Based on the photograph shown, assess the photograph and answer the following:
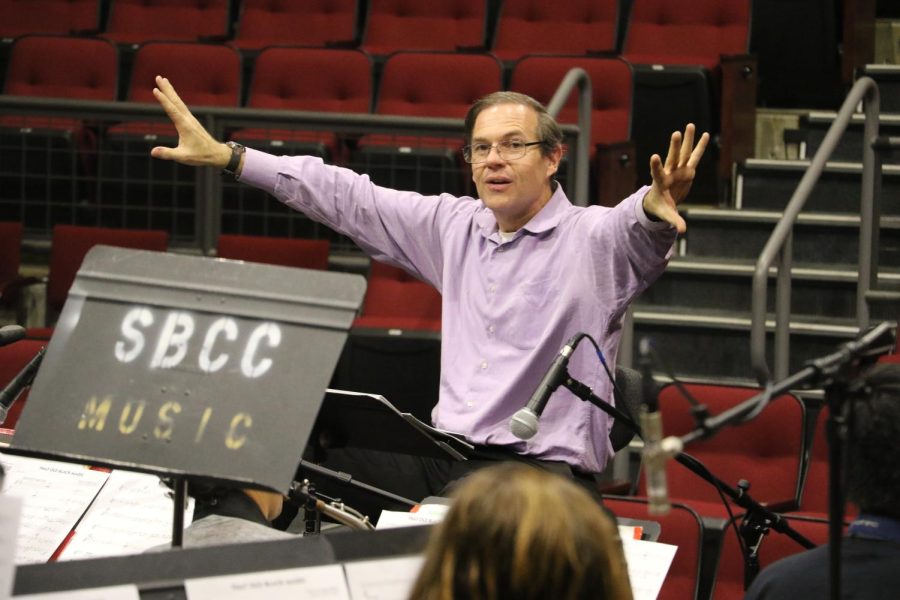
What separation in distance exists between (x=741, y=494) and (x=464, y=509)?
1393 mm

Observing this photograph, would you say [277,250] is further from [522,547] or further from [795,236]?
[522,547]

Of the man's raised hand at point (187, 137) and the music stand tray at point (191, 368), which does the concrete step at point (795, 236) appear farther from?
the music stand tray at point (191, 368)

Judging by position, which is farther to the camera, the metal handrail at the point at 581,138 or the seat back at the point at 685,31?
the seat back at the point at 685,31

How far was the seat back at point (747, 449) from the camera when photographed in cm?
423

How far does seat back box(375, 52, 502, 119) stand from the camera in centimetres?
632

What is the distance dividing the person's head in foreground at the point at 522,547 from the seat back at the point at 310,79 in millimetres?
5145

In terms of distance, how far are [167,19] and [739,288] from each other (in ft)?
12.3

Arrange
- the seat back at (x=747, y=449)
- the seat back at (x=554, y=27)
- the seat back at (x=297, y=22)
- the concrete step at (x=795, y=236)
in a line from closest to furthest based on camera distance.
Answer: the seat back at (x=747, y=449)
the concrete step at (x=795, y=236)
the seat back at (x=554, y=27)
the seat back at (x=297, y=22)

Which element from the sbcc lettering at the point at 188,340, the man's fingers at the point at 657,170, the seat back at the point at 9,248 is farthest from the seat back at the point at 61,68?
the sbcc lettering at the point at 188,340

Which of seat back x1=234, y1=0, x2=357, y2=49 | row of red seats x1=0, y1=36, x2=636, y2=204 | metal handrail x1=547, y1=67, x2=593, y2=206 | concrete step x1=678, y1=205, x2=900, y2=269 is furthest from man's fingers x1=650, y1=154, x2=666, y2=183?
seat back x1=234, y1=0, x2=357, y2=49

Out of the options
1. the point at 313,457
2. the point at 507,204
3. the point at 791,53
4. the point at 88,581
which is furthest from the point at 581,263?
the point at 791,53

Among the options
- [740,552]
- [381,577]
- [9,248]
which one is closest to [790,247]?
[740,552]

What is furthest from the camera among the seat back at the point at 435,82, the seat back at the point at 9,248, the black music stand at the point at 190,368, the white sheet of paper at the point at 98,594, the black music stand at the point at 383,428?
the seat back at the point at 435,82

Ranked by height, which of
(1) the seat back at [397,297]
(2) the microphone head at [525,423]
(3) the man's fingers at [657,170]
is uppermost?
(3) the man's fingers at [657,170]
